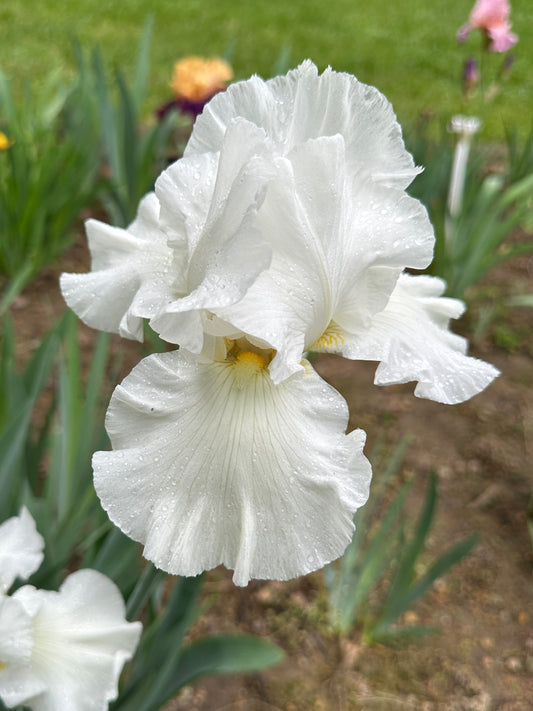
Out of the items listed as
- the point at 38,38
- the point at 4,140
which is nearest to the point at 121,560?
the point at 4,140

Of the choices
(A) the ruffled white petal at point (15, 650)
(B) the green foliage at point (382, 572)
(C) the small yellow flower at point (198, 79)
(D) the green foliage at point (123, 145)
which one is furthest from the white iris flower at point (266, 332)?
(C) the small yellow flower at point (198, 79)

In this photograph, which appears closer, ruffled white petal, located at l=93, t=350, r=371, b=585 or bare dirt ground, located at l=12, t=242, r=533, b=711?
ruffled white petal, located at l=93, t=350, r=371, b=585

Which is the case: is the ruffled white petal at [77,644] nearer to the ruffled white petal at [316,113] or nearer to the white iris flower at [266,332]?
the white iris flower at [266,332]

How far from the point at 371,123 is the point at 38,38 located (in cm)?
584

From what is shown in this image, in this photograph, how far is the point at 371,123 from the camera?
0.80 meters

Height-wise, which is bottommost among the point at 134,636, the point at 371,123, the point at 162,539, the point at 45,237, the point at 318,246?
the point at 45,237

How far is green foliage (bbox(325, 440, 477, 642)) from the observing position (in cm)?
141

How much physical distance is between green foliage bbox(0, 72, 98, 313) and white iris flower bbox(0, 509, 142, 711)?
4.73 ft

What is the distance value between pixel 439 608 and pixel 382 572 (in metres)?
0.26

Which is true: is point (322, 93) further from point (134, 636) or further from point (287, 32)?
point (287, 32)

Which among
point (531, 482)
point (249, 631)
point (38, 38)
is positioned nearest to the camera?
point (249, 631)

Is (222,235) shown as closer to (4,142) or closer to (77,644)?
(77,644)

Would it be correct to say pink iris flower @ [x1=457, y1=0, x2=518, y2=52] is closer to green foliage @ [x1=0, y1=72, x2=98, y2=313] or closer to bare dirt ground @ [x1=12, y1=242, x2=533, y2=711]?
bare dirt ground @ [x1=12, y1=242, x2=533, y2=711]

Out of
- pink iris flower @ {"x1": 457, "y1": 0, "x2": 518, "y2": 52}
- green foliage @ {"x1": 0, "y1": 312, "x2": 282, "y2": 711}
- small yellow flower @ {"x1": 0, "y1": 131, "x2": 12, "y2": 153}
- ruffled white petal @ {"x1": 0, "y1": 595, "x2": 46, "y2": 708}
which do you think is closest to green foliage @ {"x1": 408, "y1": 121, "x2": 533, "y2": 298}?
pink iris flower @ {"x1": 457, "y1": 0, "x2": 518, "y2": 52}
